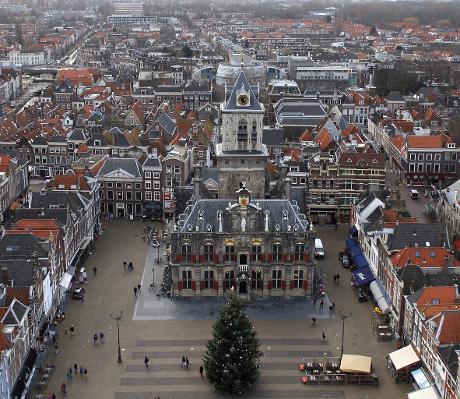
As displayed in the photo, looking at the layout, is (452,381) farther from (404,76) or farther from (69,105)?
(404,76)

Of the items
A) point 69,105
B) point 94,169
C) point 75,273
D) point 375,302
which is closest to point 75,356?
point 75,273

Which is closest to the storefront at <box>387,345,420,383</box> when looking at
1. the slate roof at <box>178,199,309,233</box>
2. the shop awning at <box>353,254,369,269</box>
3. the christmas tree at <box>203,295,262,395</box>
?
the christmas tree at <box>203,295,262,395</box>

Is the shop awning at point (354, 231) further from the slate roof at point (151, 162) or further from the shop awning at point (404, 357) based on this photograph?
the shop awning at point (404, 357)

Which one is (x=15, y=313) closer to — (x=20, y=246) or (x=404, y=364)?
(x=20, y=246)

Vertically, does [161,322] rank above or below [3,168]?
below

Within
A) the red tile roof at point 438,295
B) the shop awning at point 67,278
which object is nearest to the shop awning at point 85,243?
the shop awning at point 67,278

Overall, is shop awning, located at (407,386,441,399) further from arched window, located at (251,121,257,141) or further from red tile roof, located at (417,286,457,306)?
arched window, located at (251,121,257,141)
